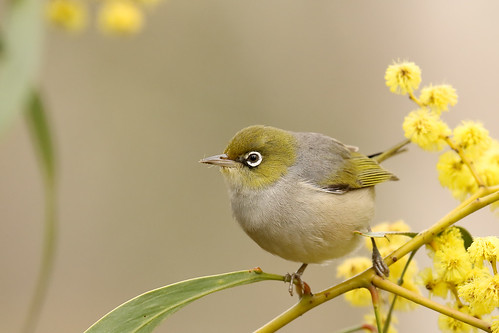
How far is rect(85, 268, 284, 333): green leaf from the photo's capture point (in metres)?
1.84

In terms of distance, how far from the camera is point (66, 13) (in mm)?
2000

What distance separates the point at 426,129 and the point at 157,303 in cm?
105

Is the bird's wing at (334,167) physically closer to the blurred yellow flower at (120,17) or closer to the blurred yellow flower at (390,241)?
the blurred yellow flower at (390,241)

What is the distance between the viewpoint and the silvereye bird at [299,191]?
301 cm

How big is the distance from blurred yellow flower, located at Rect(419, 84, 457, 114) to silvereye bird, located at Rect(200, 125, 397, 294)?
962 millimetres

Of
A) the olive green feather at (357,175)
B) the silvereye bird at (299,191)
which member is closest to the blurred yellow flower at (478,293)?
the silvereye bird at (299,191)

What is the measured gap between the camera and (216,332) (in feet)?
25.2

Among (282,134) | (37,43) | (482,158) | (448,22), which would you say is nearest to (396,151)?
(282,134)

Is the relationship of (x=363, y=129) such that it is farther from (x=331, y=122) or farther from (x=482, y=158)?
(x=482, y=158)

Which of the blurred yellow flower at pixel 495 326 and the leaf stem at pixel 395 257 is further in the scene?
the leaf stem at pixel 395 257

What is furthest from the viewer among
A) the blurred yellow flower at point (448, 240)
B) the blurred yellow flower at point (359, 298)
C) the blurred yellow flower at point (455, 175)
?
the blurred yellow flower at point (359, 298)

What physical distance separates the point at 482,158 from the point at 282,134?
1.28 m

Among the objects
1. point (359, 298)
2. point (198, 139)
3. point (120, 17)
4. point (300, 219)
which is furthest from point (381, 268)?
point (198, 139)

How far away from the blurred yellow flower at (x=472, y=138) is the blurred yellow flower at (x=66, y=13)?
1.32 m
